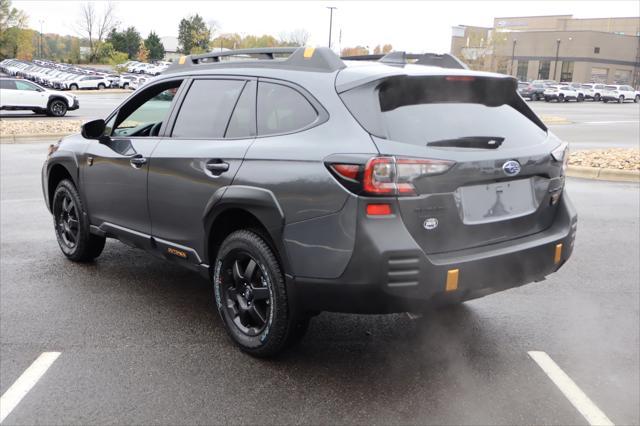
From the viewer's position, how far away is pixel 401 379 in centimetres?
360

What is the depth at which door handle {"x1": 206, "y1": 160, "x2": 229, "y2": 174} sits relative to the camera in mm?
3850

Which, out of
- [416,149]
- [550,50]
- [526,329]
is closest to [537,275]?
[526,329]

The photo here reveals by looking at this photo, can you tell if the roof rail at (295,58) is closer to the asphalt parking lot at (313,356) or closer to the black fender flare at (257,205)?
the black fender flare at (257,205)

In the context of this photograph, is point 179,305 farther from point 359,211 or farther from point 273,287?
point 359,211

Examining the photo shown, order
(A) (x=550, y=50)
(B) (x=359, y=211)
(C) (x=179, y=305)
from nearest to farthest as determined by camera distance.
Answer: (B) (x=359, y=211), (C) (x=179, y=305), (A) (x=550, y=50)

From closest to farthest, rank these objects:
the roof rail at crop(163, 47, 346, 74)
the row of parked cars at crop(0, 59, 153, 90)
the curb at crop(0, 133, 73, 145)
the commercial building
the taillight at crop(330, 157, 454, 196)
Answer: the taillight at crop(330, 157, 454, 196)
the roof rail at crop(163, 47, 346, 74)
the curb at crop(0, 133, 73, 145)
the row of parked cars at crop(0, 59, 153, 90)
the commercial building

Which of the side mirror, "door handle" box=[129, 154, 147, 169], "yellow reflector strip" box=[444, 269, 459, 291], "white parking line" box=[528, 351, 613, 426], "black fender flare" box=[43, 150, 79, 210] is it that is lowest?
"white parking line" box=[528, 351, 613, 426]

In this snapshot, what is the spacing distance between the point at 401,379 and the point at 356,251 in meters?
0.92

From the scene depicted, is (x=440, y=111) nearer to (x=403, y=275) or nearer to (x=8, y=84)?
(x=403, y=275)

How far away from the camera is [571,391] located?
3.48 meters

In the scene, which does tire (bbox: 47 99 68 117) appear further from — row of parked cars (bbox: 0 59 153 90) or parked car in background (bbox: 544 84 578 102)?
parked car in background (bbox: 544 84 578 102)

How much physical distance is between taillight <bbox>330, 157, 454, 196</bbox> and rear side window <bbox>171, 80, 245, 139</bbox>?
125 cm

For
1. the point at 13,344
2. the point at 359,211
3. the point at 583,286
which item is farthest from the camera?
the point at 583,286

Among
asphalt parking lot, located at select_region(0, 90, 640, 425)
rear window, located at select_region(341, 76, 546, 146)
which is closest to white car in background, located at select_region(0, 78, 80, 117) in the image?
asphalt parking lot, located at select_region(0, 90, 640, 425)
